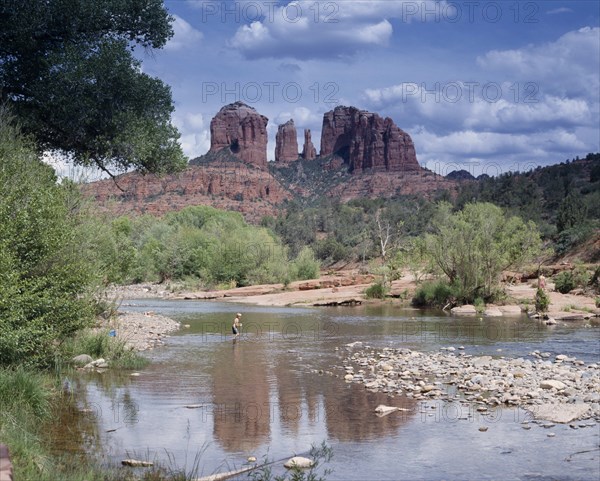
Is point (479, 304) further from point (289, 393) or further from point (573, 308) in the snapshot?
point (289, 393)

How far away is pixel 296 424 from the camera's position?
11.9m

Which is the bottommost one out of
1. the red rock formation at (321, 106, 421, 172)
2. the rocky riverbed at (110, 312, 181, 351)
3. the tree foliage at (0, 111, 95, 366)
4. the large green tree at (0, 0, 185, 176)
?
the rocky riverbed at (110, 312, 181, 351)

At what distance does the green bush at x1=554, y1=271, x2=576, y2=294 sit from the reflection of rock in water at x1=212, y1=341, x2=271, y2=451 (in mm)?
26550

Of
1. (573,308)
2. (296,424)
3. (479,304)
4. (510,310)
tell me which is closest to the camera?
(296,424)

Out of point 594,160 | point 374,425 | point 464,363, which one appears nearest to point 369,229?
point 594,160

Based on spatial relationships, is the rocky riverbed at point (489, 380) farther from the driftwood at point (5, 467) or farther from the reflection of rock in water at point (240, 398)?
the driftwood at point (5, 467)

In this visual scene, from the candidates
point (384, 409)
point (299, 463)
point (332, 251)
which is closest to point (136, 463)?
point (299, 463)

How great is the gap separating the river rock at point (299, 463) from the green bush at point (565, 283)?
36.1m

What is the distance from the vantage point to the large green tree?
14.3m

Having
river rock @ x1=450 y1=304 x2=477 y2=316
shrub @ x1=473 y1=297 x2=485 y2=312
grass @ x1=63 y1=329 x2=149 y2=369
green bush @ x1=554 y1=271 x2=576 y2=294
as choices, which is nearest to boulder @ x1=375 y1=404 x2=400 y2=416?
grass @ x1=63 y1=329 x2=149 y2=369

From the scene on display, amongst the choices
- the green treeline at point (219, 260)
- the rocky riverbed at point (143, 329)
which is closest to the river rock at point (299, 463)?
the rocky riverbed at point (143, 329)

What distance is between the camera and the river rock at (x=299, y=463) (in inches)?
365

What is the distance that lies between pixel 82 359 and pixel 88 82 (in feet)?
22.1

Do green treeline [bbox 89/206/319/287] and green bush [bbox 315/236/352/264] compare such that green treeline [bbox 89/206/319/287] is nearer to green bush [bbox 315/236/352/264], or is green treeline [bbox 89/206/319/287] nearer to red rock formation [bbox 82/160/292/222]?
green bush [bbox 315/236/352/264]
